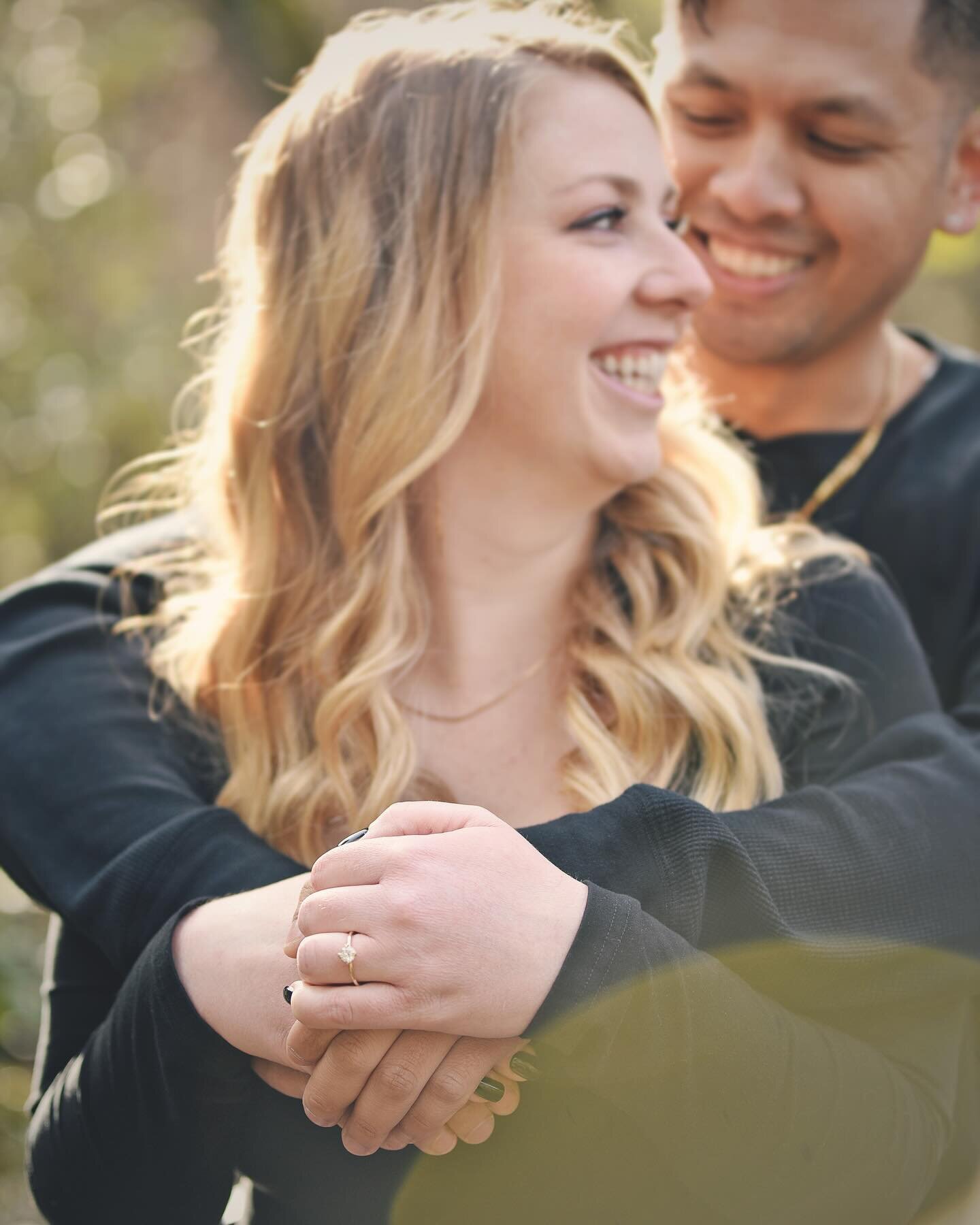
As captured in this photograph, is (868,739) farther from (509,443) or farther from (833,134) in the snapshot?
(833,134)

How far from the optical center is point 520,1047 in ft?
4.84

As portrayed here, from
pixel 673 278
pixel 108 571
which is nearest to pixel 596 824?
pixel 673 278

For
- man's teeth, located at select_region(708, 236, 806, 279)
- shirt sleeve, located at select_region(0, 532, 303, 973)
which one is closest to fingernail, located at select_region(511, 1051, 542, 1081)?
shirt sleeve, located at select_region(0, 532, 303, 973)

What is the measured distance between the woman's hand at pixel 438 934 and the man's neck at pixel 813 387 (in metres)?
1.45

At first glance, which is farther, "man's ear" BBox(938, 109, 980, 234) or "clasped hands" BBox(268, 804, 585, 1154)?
"man's ear" BBox(938, 109, 980, 234)

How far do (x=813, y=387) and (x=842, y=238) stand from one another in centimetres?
29

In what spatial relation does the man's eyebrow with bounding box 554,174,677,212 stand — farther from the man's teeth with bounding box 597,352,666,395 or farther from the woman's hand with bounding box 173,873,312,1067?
the woman's hand with bounding box 173,873,312,1067

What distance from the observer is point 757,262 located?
256cm

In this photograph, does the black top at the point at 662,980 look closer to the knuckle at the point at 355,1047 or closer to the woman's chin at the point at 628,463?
the knuckle at the point at 355,1047

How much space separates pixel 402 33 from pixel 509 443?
2.23 feet

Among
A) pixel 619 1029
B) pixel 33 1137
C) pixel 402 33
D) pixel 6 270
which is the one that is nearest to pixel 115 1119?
pixel 33 1137

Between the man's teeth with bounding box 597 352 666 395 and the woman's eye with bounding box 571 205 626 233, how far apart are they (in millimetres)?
190

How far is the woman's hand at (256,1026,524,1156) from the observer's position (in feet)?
4.70

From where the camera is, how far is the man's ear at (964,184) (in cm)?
256
